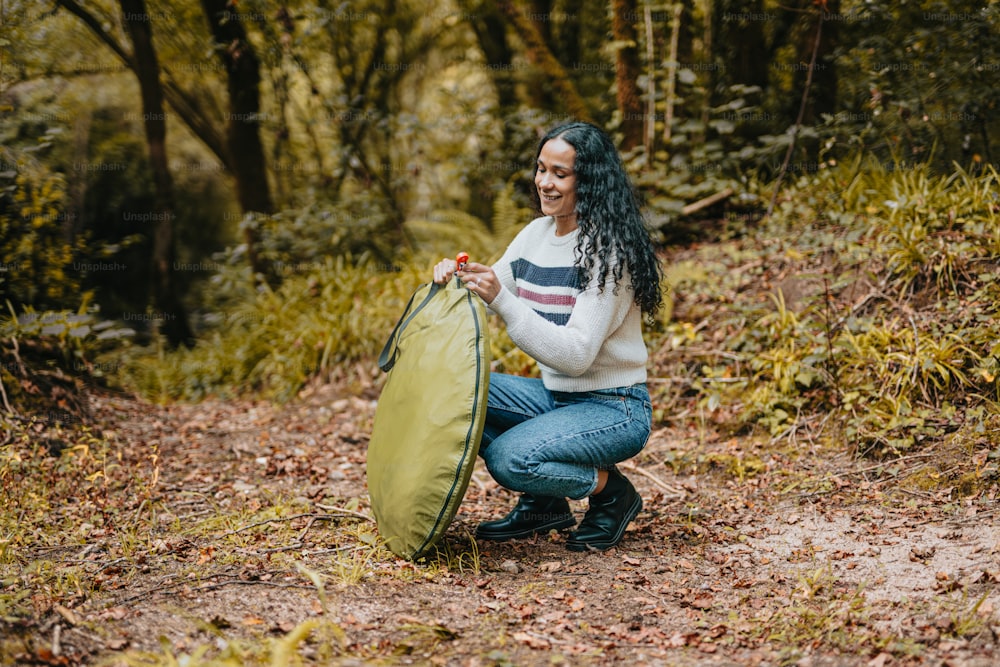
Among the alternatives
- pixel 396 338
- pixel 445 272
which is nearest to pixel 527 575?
pixel 396 338

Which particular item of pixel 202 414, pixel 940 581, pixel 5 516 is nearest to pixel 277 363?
pixel 202 414

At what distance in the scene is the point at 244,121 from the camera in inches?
263

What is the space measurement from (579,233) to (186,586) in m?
1.57

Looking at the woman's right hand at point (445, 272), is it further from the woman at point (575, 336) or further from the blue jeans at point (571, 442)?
the blue jeans at point (571, 442)

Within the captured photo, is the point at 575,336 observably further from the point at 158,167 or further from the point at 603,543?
the point at 158,167

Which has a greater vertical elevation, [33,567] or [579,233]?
[579,233]

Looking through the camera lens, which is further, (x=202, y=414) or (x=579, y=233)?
(x=202, y=414)

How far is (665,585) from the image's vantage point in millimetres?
2291

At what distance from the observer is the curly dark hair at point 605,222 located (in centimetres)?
237

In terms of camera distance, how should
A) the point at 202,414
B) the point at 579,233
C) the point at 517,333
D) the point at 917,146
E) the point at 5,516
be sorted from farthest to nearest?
the point at 202,414, the point at 917,146, the point at 5,516, the point at 579,233, the point at 517,333

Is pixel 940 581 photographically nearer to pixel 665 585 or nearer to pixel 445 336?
pixel 665 585

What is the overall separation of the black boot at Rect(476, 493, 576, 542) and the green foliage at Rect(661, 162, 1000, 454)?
1337 mm

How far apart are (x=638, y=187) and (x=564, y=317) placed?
3.05 m

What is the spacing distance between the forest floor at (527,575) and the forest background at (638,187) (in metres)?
0.40
